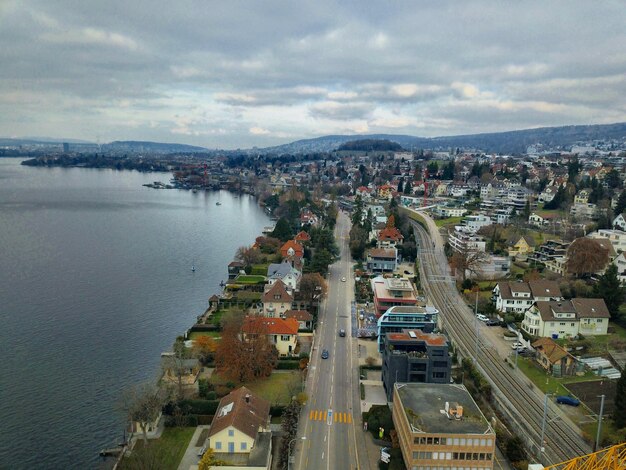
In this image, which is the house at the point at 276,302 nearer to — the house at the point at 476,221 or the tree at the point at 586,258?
the tree at the point at 586,258

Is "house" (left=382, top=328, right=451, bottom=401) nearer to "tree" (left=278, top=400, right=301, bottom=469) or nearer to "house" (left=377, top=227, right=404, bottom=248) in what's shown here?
"tree" (left=278, top=400, right=301, bottom=469)

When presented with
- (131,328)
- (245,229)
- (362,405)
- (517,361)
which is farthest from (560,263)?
(245,229)

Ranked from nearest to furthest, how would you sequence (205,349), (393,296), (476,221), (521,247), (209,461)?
1. (209,461)
2. (205,349)
3. (393,296)
4. (521,247)
5. (476,221)

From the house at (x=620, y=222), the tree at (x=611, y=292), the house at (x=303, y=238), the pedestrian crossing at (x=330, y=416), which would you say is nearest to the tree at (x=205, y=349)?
the pedestrian crossing at (x=330, y=416)

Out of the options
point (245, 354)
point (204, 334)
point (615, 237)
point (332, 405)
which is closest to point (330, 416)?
point (332, 405)

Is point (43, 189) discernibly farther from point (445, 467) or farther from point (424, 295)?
point (445, 467)

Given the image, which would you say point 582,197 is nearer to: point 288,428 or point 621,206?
point 621,206
